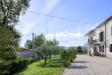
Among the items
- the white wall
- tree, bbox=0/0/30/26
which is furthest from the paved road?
the white wall

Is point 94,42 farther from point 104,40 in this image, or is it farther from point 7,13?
point 7,13

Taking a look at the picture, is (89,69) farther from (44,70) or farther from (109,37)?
(109,37)

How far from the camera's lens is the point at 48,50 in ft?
110

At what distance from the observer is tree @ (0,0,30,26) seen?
32.1 m

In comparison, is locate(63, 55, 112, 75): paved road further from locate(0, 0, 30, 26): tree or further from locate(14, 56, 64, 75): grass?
locate(0, 0, 30, 26): tree

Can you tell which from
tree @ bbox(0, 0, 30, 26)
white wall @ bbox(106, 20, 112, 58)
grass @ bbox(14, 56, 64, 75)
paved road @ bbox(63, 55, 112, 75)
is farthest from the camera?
white wall @ bbox(106, 20, 112, 58)

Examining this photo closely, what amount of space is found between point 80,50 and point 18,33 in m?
51.3

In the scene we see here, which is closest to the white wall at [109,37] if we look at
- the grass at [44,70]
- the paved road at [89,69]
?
the paved road at [89,69]

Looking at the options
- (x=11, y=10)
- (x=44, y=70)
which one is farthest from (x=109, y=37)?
(x=44, y=70)

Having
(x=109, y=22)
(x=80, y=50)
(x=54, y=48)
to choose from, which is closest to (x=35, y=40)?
(x=80, y=50)

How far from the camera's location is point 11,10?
33.6 meters

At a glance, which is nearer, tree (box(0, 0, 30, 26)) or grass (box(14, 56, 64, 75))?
grass (box(14, 56, 64, 75))

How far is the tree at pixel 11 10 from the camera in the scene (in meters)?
32.1

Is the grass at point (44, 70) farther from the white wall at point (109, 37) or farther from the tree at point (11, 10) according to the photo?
the white wall at point (109, 37)
